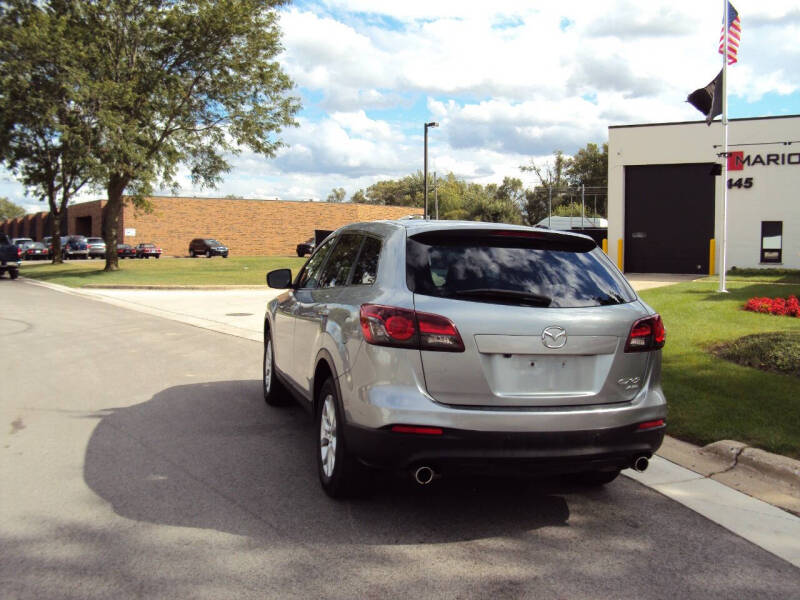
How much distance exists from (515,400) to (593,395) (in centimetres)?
46

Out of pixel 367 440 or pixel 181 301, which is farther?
pixel 181 301

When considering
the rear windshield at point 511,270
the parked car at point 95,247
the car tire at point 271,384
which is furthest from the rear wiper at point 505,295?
the parked car at point 95,247

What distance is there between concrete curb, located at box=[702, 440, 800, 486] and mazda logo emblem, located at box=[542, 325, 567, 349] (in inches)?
83.3

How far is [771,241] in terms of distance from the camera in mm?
28516

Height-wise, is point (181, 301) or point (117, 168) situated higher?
point (117, 168)

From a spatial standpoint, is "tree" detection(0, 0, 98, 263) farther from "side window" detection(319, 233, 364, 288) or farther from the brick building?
the brick building

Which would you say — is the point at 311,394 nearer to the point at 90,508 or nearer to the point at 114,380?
the point at 90,508

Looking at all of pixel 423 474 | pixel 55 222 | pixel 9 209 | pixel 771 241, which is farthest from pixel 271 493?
pixel 9 209

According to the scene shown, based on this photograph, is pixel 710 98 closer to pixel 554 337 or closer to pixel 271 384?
pixel 271 384

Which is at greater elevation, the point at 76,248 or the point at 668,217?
the point at 668,217

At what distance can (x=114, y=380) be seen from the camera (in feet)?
27.1

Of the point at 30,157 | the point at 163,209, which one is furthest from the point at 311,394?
the point at 163,209

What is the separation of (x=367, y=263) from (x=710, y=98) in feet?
57.0

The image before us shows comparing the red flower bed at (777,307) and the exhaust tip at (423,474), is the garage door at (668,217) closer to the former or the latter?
the red flower bed at (777,307)
